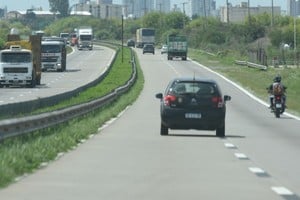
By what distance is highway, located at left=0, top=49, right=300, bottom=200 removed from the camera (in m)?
14.4

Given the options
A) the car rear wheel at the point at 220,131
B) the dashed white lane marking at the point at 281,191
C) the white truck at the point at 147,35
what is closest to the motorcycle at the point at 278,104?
the car rear wheel at the point at 220,131

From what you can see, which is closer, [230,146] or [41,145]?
[41,145]

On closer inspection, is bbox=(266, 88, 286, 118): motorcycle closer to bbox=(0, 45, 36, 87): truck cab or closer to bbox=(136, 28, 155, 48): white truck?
bbox=(0, 45, 36, 87): truck cab

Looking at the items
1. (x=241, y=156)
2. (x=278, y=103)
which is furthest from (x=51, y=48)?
(x=241, y=156)

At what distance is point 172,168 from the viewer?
18.3 m

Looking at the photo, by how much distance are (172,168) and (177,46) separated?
11348cm

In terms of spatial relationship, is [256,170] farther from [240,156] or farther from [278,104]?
[278,104]

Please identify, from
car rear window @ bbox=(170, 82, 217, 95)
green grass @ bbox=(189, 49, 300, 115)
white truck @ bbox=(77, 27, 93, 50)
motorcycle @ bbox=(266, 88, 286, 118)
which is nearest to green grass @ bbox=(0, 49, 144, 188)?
car rear window @ bbox=(170, 82, 217, 95)

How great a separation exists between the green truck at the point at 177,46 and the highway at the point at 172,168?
95595 millimetres

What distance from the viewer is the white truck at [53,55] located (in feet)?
299

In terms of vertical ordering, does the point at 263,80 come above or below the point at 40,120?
below

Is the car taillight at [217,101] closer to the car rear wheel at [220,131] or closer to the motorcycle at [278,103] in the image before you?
the car rear wheel at [220,131]

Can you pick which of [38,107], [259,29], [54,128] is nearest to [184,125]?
[54,128]

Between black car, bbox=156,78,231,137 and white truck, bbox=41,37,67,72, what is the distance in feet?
205
